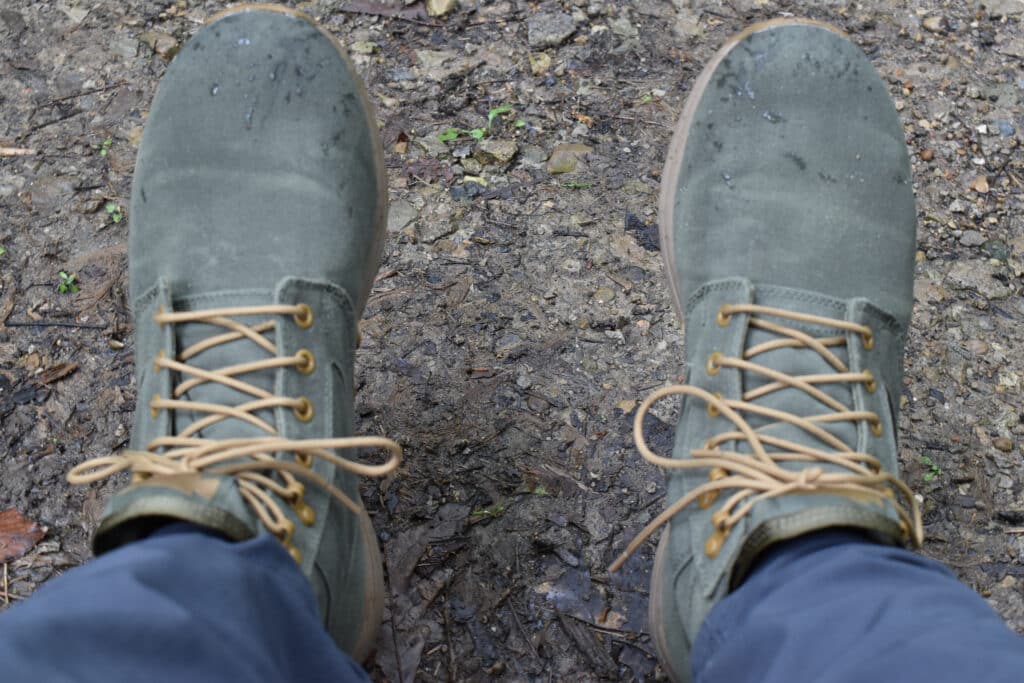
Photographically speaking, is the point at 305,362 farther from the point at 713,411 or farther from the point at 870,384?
the point at 870,384

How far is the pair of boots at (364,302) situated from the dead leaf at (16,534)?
174 millimetres

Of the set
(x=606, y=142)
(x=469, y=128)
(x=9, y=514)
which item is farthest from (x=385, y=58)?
(x=9, y=514)

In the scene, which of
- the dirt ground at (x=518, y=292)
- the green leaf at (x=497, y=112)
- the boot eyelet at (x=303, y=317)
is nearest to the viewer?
the boot eyelet at (x=303, y=317)

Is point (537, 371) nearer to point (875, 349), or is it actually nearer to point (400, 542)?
point (400, 542)

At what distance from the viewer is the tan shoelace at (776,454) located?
1.17 meters

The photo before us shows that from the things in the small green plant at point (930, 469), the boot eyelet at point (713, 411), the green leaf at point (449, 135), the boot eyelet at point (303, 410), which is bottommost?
the small green plant at point (930, 469)

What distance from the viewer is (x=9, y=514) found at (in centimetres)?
148

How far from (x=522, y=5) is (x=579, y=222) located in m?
0.62

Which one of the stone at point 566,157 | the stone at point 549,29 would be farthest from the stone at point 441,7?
the stone at point 566,157

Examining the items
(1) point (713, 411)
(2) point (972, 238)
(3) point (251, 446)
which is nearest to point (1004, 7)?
(2) point (972, 238)

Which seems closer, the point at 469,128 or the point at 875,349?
the point at 875,349

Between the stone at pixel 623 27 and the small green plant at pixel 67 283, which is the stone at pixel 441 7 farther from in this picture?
the small green plant at pixel 67 283

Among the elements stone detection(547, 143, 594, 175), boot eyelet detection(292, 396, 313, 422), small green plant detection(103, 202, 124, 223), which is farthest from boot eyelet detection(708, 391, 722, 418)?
small green plant detection(103, 202, 124, 223)

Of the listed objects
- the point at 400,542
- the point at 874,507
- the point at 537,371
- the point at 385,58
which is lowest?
the point at 400,542
